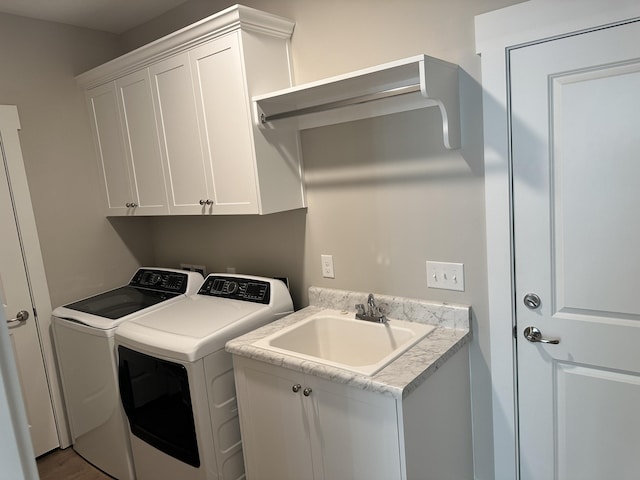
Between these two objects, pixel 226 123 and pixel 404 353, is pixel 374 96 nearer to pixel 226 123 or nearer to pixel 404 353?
pixel 226 123

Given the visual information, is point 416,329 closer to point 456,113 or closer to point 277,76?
point 456,113

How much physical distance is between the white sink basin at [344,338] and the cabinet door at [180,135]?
2.60 ft

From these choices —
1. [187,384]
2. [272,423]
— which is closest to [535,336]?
[272,423]

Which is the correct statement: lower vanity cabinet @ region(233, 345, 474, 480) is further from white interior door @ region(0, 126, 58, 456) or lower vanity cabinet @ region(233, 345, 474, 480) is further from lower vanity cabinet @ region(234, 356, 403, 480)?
white interior door @ region(0, 126, 58, 456)

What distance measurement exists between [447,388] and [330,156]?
1.15 metres

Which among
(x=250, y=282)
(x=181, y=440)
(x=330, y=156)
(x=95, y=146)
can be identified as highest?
(x=95, y=146)

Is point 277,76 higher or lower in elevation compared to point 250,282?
higher

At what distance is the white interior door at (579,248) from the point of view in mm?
1535

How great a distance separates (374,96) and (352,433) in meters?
1.23

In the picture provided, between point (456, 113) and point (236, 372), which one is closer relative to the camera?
→ point (456, 113)

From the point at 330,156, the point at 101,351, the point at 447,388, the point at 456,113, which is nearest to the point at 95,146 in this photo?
the point at 101,351

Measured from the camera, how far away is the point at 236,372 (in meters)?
2.02

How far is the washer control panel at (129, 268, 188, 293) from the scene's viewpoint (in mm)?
2801

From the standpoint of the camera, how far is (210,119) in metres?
2.28
